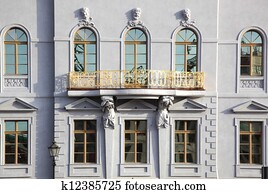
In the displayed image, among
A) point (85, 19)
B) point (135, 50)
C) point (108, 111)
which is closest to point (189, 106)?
point (135, 50)

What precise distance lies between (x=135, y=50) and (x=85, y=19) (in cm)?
213

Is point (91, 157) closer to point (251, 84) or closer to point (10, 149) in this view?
point (10, 149)

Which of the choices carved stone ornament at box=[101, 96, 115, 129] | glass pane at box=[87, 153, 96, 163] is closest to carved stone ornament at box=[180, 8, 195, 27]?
carved stone ornament at box=[101, 96, 115, 129]

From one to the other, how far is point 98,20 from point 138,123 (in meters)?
4.01

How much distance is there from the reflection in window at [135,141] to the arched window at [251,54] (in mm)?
4286

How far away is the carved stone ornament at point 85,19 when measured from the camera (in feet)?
72.2

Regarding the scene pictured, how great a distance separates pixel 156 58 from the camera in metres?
22.1

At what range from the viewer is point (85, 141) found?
22188 mm

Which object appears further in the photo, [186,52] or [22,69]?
[22,69]

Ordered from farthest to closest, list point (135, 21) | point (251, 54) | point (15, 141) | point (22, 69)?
point (251, 54) < point (22, 69) < point (15, 141) < point (135, 21)

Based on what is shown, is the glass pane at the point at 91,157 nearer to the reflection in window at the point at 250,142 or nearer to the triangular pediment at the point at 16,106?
the triangular pediment at the point at 16,106

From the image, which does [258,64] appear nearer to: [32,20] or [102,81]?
[102,81]

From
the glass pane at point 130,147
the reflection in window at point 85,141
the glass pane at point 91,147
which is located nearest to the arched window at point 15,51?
the reflection in window at point 85,141

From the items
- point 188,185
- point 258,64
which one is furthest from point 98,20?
point 188,185
